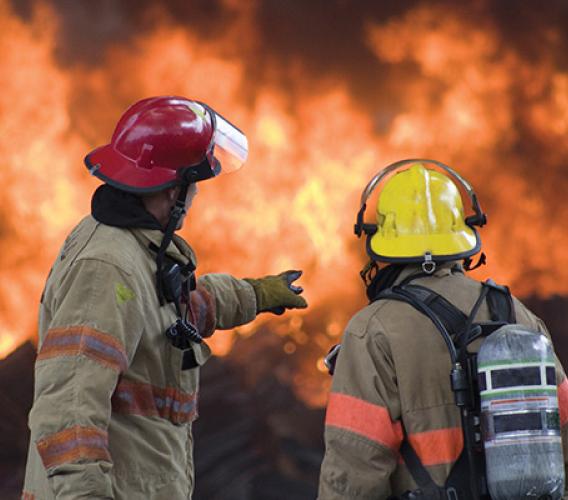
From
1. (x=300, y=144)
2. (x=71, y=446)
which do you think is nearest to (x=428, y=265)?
(x=71, y=446)

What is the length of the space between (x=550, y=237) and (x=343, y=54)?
233 centimetres

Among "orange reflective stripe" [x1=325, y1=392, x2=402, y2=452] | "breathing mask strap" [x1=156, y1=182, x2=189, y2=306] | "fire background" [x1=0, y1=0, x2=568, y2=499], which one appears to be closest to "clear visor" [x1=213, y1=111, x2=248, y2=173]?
"breathing mask strap" [x1=156, y1=182, x2=189, y2=306]

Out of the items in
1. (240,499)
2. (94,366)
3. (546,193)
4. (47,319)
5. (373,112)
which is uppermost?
(373,112)

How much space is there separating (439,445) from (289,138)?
204 inches

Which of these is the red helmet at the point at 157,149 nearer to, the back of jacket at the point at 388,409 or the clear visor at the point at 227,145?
the clear visor at the point at 227,145

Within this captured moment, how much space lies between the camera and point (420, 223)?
127 inches

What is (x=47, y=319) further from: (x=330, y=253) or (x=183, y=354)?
(x=330, y=253)

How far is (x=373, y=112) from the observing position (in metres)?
7.96

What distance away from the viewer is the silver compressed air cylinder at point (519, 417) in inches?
106

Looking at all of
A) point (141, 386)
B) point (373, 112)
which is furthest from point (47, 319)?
point (373, 112)

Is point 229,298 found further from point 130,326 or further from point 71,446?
point 71,446

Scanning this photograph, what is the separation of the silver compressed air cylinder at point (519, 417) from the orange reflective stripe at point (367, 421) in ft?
0.91

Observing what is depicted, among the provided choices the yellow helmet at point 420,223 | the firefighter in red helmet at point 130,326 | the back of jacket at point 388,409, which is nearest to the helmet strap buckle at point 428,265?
the yellow helmet at point 420,223

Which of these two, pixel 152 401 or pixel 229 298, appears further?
pixel 229 298
